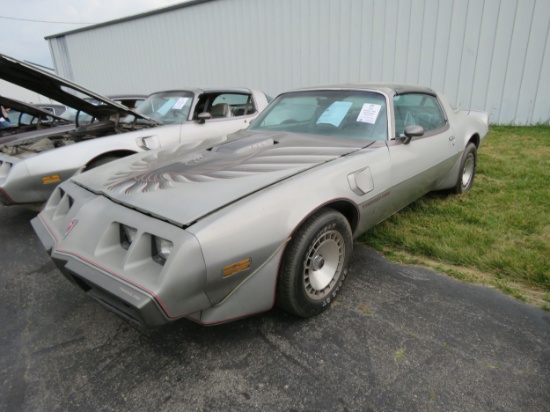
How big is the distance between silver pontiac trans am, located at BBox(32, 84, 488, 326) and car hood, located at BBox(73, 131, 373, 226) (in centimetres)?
1

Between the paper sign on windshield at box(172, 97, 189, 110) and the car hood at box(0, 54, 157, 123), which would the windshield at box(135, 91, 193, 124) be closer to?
the paper sign on windshield at box(172, 97, 189, 110)

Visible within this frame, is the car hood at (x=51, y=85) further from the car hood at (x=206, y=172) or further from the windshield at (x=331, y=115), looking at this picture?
the windshield at (x=331, y=115)

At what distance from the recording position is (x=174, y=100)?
509 centimetres

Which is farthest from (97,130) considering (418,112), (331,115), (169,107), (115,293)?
(418,112)

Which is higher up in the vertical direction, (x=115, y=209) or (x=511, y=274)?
(x=115, y=209)

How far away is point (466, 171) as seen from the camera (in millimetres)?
4195

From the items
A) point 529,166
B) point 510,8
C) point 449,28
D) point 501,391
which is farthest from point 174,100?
point 510,8

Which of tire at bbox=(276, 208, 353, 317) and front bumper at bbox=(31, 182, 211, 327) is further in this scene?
tire at bbox=(276, 208, 353, 317)

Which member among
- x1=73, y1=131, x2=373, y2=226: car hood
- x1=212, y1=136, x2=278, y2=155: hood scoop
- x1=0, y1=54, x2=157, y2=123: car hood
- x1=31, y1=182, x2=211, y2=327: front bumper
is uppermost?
x1=0, y1=54, x2=157, y2=123: car hood

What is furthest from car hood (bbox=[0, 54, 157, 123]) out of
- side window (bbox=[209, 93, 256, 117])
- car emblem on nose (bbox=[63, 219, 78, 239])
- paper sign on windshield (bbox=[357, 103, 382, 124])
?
paper sign on windshield (bbox=[357, 103, 382, 124])

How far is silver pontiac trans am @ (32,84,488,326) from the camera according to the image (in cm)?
162

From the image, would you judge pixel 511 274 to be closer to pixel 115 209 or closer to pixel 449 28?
pixel 115 209

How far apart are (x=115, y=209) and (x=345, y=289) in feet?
5.32

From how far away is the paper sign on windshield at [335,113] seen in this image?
2973mm
